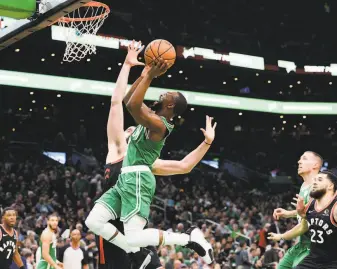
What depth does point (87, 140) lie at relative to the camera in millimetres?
30500

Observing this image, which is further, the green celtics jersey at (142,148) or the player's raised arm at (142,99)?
the green celtics jersey at (142,148)

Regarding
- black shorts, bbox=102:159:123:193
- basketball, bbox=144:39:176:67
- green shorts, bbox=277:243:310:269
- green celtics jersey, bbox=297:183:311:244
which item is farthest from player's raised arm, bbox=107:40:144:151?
green shorts, bbox=277:243:310:269

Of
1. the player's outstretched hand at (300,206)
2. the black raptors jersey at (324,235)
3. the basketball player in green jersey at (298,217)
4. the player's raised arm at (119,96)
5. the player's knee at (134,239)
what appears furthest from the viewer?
the basketball player in green jersey at (298,217)

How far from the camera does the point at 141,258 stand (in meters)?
6.86

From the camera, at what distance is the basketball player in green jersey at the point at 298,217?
27.1ft

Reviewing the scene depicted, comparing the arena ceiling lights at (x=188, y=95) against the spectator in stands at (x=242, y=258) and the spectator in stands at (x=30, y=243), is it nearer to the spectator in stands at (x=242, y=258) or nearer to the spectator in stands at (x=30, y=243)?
the spectator in stands at (x=30, y=243)

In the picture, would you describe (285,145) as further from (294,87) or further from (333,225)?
(333,225)

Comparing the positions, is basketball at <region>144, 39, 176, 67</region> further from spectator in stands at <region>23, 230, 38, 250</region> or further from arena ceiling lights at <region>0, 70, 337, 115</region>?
arena ceiling lights at <region>0, 70, 337, 115</region>

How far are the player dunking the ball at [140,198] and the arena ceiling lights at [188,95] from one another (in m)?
19.4

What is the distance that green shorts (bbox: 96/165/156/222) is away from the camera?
6711mm

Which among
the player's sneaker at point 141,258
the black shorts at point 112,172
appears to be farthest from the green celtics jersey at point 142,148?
the player's sneaker at point 141,258

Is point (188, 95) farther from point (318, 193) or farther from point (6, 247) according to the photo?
point (318, 193)

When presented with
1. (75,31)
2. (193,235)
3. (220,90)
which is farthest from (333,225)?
(220,90)

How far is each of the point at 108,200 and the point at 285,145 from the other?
30672mm
